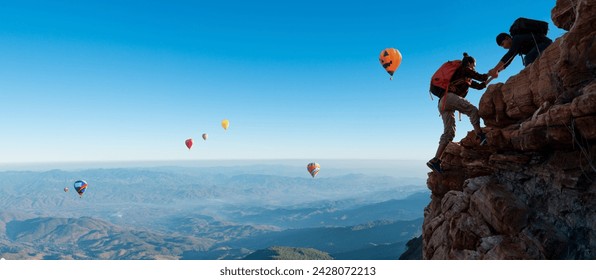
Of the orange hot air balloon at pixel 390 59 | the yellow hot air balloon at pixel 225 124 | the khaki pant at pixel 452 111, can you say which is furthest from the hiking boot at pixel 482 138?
the yellow hot air balloon at pixel 225 124

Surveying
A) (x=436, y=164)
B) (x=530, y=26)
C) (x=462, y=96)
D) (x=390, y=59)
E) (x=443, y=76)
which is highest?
(x=390, y=59)

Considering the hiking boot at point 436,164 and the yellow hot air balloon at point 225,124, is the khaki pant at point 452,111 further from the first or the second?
the yellow hot air balloon at point 225,124

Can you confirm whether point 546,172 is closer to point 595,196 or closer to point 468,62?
point 595,196

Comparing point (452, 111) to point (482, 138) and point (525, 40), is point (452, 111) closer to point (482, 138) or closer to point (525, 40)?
point (482, 138)

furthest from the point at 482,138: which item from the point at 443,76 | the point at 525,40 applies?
the point at 525,40

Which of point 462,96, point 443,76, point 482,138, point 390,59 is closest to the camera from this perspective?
point 443,76
